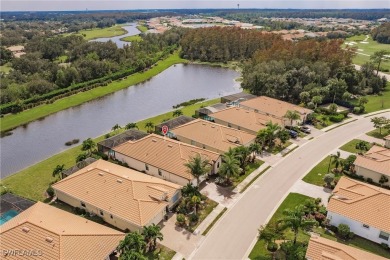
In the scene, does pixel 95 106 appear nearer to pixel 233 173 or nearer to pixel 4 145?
pixel 4 145

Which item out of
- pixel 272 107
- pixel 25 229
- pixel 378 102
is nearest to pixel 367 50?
pixel 378 102

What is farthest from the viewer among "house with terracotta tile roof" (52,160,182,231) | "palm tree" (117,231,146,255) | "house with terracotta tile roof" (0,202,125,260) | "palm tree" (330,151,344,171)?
"palm tree" (330,151,344,171)

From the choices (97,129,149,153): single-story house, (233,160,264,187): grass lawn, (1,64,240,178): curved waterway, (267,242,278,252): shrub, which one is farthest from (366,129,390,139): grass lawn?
(97,129,149,153): single-story house

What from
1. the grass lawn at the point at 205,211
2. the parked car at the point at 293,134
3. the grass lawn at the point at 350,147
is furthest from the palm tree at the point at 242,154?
the grass lawn at the point at 350,147

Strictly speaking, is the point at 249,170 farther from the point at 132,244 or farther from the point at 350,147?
the point at 132,244

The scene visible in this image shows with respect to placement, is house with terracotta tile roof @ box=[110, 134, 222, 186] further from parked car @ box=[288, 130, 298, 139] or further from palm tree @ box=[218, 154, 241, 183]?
parked car @ box=[288, 130, 298, 139]

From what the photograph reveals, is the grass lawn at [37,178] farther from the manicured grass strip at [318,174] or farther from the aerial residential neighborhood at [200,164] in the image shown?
the manicured grass strip at [318,174]
